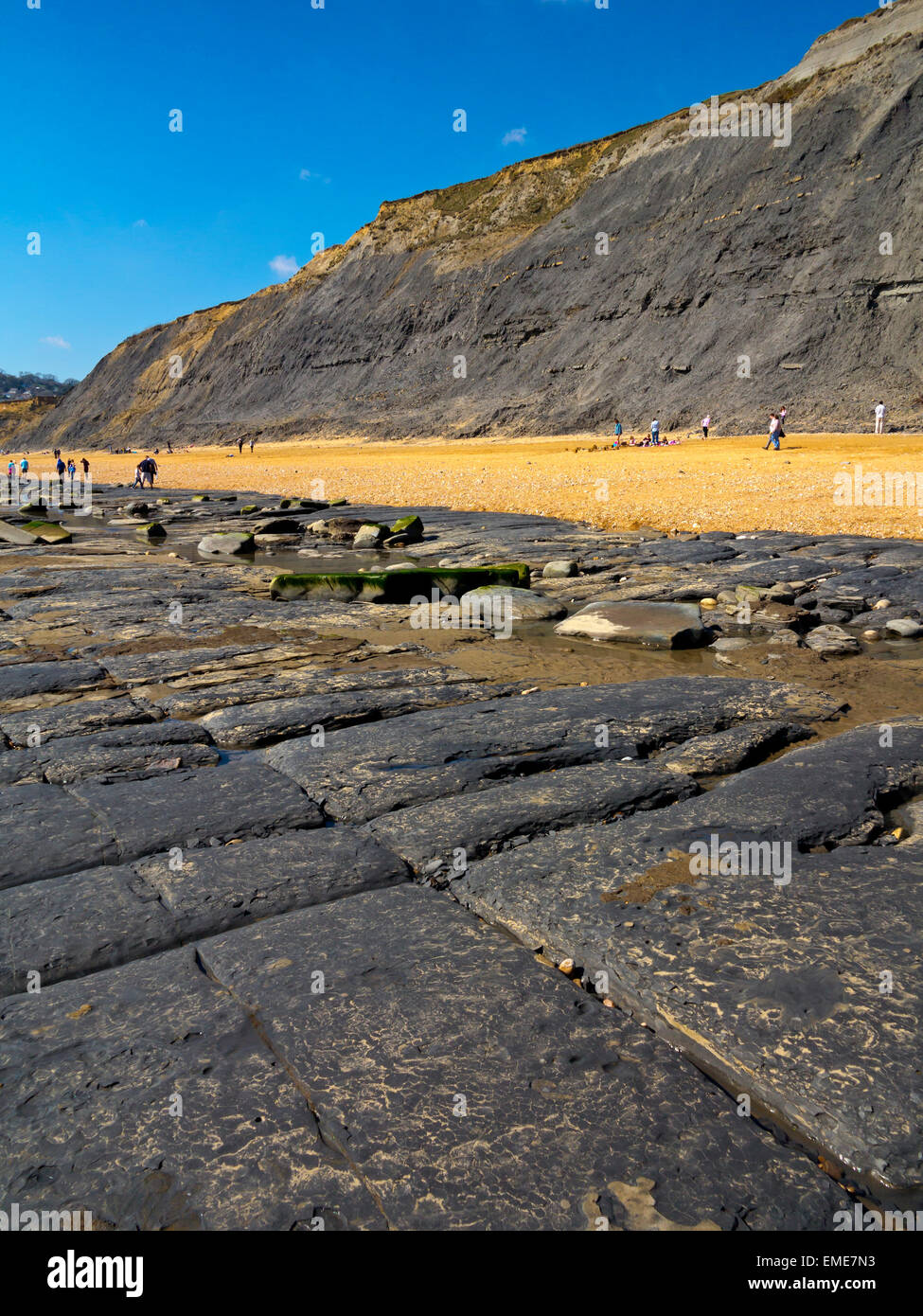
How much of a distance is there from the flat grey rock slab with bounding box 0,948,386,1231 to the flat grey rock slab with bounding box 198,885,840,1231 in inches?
2.8

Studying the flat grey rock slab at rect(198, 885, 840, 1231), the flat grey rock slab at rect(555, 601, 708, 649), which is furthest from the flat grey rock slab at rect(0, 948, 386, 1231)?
the flat grey rock slab at rect(555, 601, 708, 649)

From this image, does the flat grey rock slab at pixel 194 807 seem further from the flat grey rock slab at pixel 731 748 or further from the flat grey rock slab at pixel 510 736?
the flat grey rock slab at pixel 731 748

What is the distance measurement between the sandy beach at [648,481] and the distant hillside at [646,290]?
5560mm

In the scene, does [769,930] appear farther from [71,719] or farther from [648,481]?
[648,481]

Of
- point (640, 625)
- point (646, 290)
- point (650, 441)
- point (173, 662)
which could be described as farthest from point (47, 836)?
point (646, 290)

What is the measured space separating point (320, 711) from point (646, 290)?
46.1m

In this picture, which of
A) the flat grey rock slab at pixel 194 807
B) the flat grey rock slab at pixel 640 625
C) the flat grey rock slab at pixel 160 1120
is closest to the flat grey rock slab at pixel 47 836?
the flat grey rock slab at pixel 194 807

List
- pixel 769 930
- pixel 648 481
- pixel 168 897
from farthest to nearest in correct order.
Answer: pixel 648 481 < pixel 168 897 < pixel 769 930

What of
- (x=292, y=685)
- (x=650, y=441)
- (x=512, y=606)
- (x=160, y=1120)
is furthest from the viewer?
(x=650, y=441)

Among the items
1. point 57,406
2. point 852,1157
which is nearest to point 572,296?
point 852,1157

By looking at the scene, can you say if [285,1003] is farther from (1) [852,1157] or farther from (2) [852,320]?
(2) [852,320]

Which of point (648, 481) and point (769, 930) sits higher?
point (648, 481)

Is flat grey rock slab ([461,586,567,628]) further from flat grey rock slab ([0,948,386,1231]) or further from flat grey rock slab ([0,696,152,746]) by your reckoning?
flat grey rock slab ([0,948,386,1231])

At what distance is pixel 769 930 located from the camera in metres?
2.29
